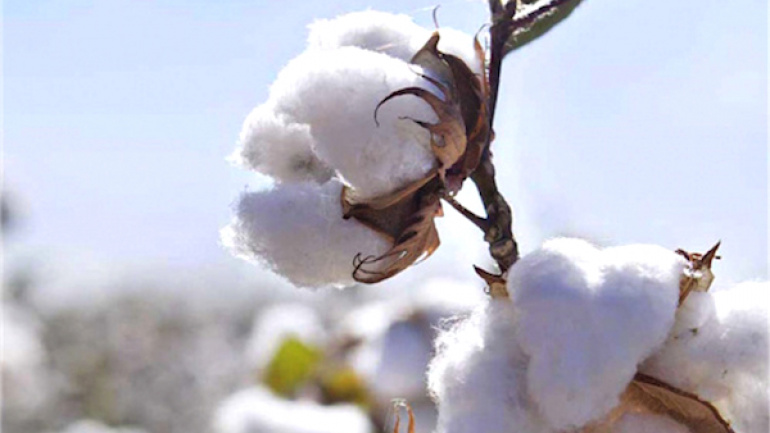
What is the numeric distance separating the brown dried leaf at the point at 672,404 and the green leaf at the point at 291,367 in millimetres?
2232

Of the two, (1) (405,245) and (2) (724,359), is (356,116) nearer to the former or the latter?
(1) (405,245)

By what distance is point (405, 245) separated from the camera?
34.1 inches

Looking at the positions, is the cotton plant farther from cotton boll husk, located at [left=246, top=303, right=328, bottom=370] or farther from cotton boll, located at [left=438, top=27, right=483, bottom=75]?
cotton boll husk, located at [left=246, top=303, right=328, bottom=370]

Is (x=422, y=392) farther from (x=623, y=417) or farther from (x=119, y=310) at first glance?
(x=119, y=310)

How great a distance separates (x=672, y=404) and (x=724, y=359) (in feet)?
0.16

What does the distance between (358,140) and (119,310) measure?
22.1 ft

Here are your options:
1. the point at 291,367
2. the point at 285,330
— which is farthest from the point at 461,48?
the point at 285,330

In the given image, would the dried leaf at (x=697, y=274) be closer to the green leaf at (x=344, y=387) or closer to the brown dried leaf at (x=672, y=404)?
the brown dried leaf at (x=672, y=404)

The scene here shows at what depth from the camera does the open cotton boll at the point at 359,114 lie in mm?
807

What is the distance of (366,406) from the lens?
265 cm

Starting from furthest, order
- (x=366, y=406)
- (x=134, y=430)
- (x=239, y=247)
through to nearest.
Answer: (x=134, y=430), (x=366, y=406), (x=239, y=247)

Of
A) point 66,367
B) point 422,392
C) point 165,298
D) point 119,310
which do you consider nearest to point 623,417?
point 422,392

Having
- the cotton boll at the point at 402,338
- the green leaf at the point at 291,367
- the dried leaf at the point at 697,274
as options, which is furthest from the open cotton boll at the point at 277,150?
the green leaf at the point at 291,367

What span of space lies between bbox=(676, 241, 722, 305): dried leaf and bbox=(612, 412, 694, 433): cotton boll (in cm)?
8
